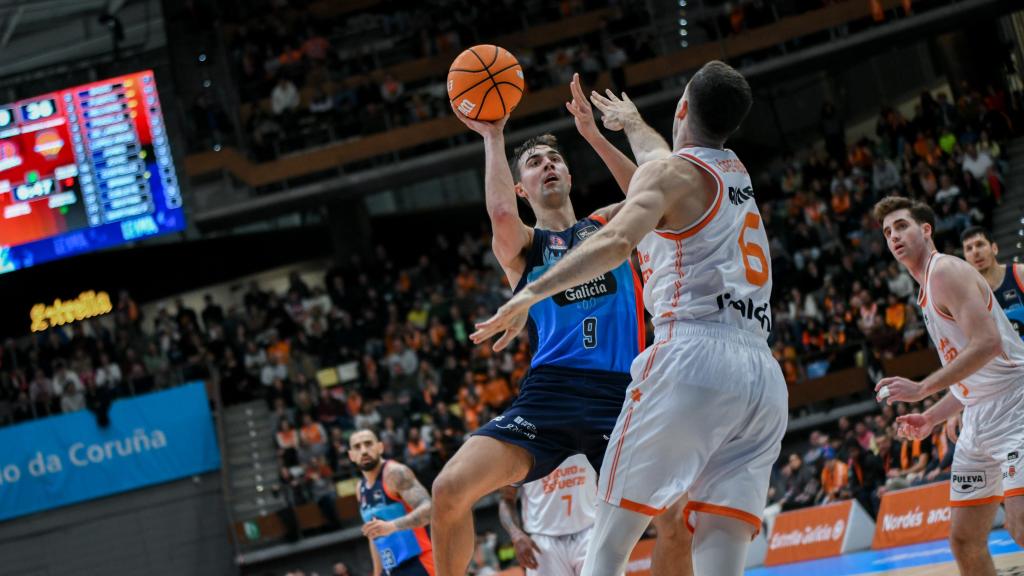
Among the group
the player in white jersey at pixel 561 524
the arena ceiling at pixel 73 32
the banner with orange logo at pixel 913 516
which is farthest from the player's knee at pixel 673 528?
the arena ceiling at pixel 73 32

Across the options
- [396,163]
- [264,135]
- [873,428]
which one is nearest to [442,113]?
[396,163]

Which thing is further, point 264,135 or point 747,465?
point 264,135

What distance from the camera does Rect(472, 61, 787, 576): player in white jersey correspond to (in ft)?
12.9

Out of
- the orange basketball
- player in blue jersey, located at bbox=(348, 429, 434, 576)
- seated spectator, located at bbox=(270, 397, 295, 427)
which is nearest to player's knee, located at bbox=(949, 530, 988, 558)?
the orange basketball

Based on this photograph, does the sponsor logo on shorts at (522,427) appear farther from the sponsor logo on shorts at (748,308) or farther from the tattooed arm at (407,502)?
the tattooed arm at (407,502)

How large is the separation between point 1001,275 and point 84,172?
61.1 ft

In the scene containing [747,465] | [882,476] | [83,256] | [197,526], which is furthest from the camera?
[83,256]

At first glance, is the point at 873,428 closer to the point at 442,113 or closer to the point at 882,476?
the point at 882,476

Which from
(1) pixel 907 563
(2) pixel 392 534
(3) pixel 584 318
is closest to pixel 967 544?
(3) pixel 584 318

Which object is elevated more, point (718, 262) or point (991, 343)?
point (718, 262)

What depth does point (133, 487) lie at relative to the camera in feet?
68.2

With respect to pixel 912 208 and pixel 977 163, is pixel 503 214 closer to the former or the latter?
pixel 912 208

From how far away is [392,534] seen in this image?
7.99m

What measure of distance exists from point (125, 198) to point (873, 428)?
47.4ft
